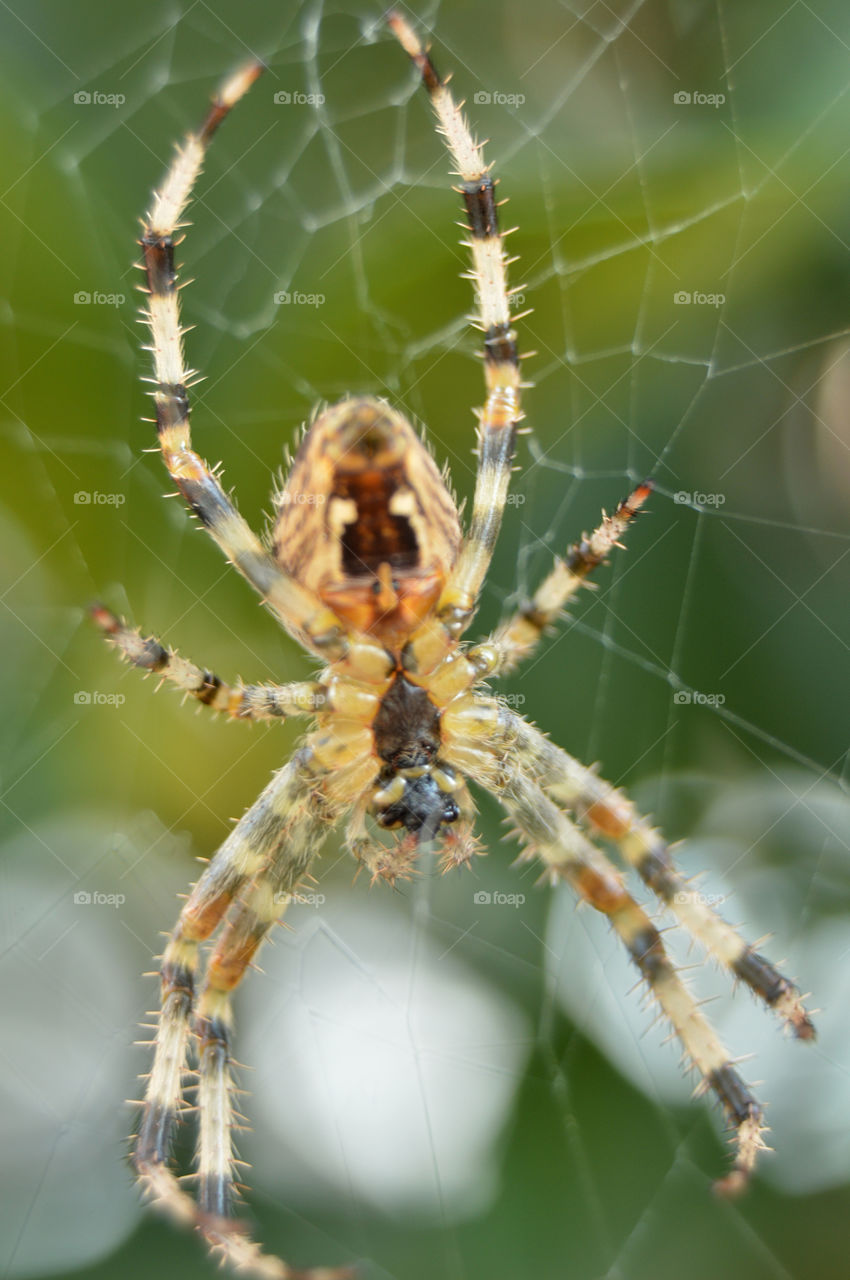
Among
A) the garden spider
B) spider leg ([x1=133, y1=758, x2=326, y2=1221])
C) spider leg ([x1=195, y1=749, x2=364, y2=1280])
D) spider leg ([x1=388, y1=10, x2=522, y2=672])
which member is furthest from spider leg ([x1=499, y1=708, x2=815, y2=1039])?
spider leg ([x1=133, y1=758, x2=326, y2=1221])

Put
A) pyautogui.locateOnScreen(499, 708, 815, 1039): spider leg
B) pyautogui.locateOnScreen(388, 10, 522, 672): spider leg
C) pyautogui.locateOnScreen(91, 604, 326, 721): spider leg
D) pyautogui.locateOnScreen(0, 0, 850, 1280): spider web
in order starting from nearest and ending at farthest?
pyautogui.locateOnScreen(91, 604, 326, 721): spider leg → pyautogui.locateOnScreen(388, 10, 522, 672): spider leg → pyautogui.locateOnScreen(499, 708, 815, 1039): spider leg → pyautogui.locateOnScreen(0, 0, 850, 1280): spider web

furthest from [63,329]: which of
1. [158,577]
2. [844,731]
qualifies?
[844,731]

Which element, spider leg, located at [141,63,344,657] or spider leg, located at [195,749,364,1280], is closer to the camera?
spider leg, located at [141,63,344,657]

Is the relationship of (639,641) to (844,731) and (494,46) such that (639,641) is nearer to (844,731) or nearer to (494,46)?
(844,731)

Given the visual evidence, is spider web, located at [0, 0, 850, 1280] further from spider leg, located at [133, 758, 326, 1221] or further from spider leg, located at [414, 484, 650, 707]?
spider leg, located at [414, 484, 650, 707]

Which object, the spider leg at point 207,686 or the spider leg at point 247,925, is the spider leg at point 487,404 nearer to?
the spider leg at point 207,686

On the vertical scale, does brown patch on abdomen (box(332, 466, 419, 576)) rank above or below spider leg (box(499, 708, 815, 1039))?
above

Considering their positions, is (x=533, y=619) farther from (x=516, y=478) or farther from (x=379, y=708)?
(x=516, y=478)

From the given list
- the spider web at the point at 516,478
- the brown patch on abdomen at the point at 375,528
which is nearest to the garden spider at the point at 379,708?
the brown patch on abdomen at the point at 375,528
